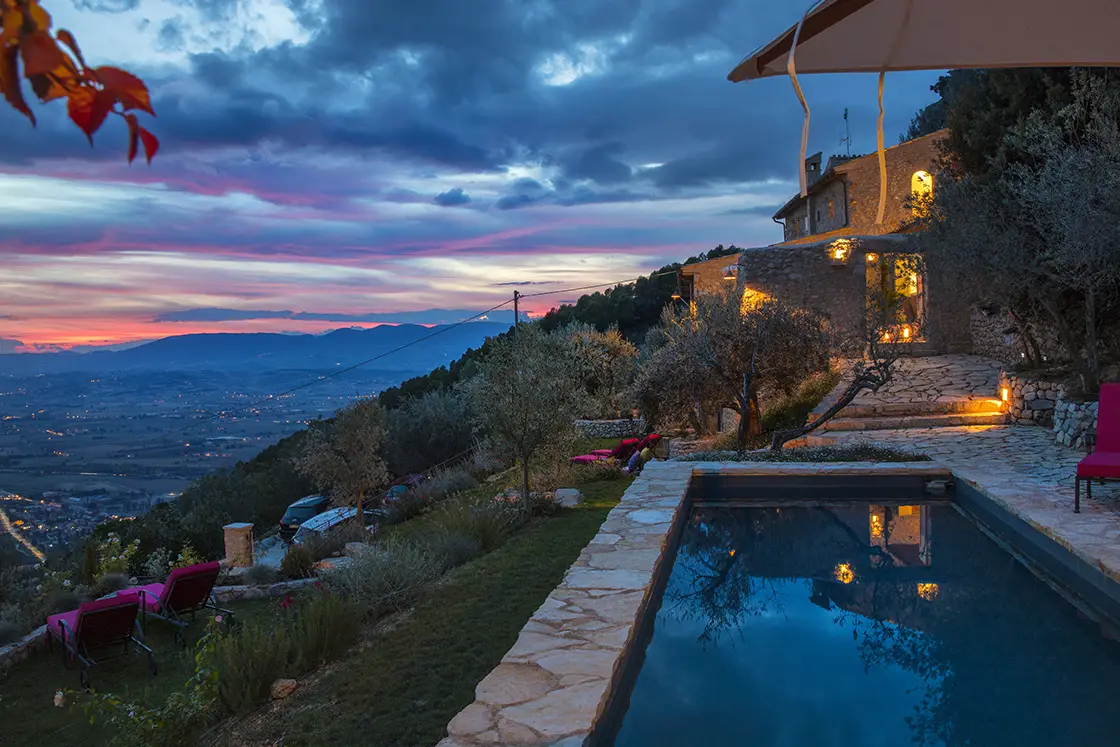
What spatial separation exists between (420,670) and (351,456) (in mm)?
12926

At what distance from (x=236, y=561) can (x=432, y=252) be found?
17211 mm

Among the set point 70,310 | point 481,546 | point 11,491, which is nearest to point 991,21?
point 481,546

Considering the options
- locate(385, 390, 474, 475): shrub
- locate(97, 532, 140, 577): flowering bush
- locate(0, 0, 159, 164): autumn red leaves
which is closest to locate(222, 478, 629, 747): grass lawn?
locate(0, 0, 159, 164): autumn red leaves

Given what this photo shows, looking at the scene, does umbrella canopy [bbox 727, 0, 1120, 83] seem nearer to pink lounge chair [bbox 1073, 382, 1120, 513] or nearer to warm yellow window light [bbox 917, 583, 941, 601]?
warm yellow window light [bbox 917, 583, 941, 601]

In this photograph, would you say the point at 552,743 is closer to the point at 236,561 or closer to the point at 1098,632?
the point at 1098,632

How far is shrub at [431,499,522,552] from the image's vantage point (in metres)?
8.30

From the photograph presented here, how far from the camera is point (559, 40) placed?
13.4 meters

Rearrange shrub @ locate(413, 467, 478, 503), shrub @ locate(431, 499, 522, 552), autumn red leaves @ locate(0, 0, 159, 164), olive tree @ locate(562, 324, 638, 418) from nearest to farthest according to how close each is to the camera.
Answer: autumn red leaves @ locate(0, 0, 159, 164) → shrub @ locate(431, 499, 522, 552) → shrub @ locate(413, 467, 478, 503) → olive tree @ locate(562, 324, 638, 418)

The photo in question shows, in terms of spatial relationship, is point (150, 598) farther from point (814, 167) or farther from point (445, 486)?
point (814, 167)

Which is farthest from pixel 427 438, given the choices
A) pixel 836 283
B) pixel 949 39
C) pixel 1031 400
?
pixel 949 39

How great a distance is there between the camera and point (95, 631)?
666 centimetres

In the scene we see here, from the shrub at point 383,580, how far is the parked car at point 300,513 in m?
12.3

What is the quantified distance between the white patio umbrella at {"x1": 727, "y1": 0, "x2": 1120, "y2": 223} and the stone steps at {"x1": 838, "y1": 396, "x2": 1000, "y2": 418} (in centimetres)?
1207

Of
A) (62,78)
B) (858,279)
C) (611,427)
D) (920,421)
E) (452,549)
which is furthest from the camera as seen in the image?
(611,427)
